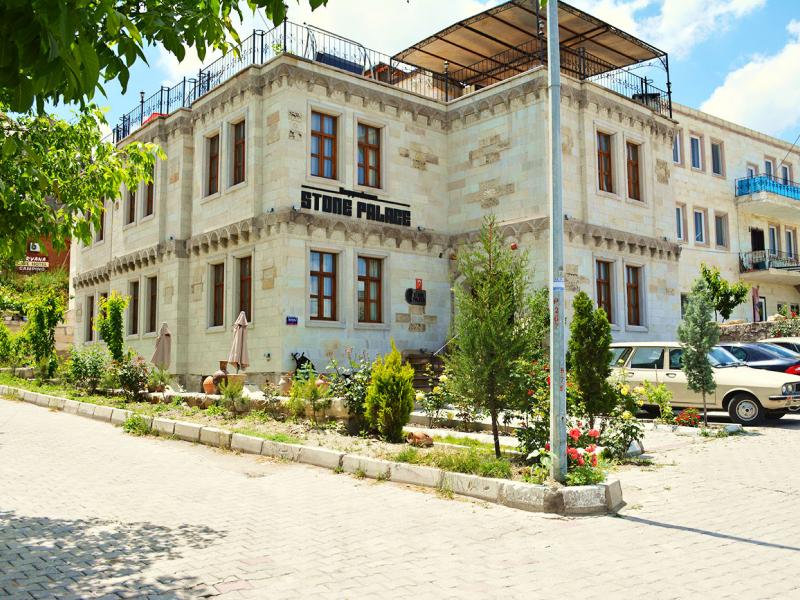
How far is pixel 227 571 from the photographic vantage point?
→ 5234mm

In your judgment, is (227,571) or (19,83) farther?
(227,571)

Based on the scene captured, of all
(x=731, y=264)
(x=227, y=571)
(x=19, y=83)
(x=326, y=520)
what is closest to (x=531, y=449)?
(x=326, y=520)

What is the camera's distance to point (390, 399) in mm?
11016

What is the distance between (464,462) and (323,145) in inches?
519

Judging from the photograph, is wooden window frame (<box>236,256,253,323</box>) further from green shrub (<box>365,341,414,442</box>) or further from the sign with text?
green shrub (<box>365,341,414,442</box>)

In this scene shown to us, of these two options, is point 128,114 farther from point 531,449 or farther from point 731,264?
point 731,264

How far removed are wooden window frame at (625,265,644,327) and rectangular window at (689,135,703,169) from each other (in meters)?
11.3

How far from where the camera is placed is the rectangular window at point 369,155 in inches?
800

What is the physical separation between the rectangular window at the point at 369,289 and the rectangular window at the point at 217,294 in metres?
4.38

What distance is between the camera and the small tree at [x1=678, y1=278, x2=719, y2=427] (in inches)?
513

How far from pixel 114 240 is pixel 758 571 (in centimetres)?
2617

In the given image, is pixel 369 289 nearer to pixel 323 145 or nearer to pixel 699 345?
pixel 323 145

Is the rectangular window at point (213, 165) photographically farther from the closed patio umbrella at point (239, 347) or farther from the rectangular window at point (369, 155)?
the closed patio umbrella at point (239, 347)

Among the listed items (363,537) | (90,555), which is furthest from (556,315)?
(90,555)
